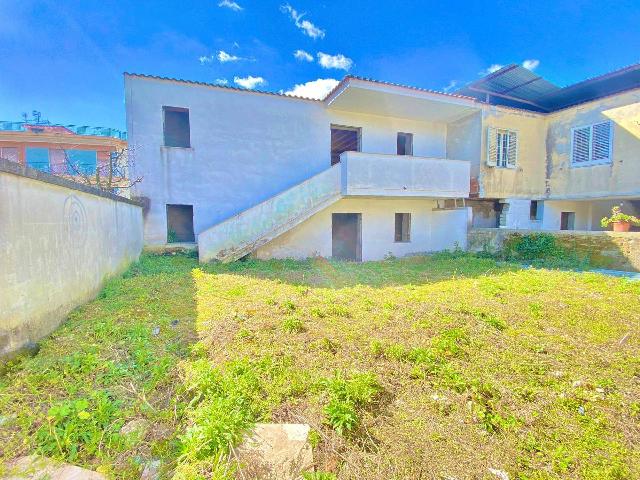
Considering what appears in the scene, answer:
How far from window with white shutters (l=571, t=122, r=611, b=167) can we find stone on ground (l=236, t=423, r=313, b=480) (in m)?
15.5

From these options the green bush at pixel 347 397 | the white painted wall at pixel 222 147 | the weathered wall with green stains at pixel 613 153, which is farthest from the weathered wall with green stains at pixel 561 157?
the green bush at pixel 347 397

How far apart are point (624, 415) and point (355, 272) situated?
642cm

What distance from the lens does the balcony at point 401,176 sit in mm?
9680

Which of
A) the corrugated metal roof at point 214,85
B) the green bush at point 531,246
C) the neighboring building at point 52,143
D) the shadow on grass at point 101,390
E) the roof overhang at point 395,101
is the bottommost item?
the shadow on grass at point 101,390

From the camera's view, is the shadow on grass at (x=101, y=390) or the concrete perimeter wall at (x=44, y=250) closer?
the shadow on grass at (x=101, y=390)

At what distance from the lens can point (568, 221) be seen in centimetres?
1441

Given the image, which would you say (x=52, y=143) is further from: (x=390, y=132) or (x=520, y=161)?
(x=520, y=161)

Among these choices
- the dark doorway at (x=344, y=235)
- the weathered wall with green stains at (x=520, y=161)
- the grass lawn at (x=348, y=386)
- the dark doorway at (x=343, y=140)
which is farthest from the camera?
the dark doorway at (x=344, y=235)

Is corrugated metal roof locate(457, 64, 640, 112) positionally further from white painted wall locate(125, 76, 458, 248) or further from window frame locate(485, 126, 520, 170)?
white painted wall locate(125, 76, 458, 248)

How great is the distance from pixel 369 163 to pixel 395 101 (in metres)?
2.57

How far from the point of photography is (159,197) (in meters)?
9.70

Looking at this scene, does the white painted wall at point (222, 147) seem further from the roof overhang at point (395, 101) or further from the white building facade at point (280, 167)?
the roof overhang at point (395, 101)

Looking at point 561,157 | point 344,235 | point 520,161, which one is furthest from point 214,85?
Answer: point 561,157

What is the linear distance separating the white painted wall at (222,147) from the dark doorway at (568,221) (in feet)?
35.2
